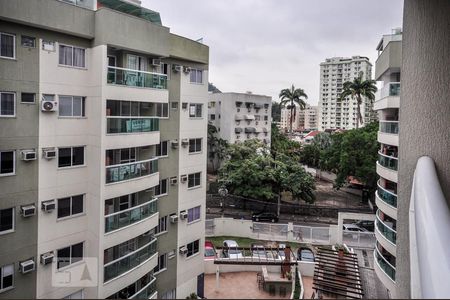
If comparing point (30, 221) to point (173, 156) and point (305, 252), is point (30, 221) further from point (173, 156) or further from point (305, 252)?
point (305, 252)

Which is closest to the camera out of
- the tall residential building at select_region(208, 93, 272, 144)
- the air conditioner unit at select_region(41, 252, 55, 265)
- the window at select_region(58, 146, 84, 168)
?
the air conditioner unit at select_region(41, 252, 55, 265)

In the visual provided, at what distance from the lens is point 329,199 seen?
98.4ft

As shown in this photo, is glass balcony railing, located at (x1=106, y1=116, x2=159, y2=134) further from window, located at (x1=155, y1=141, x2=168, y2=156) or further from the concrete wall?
the concrete wall

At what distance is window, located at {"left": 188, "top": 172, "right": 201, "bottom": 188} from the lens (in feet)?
42.1

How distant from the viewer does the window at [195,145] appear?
41.4ft

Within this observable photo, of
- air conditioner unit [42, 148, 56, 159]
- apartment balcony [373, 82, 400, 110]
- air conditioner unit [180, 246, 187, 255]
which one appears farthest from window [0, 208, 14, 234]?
apartment balcony [373, 82, 400, 110]

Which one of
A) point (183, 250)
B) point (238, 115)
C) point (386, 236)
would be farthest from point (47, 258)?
point (238, 115)

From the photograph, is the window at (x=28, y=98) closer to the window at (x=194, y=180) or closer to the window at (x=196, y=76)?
the window at (x=196, y=76)

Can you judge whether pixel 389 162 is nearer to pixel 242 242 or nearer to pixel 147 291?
pixel 147 291

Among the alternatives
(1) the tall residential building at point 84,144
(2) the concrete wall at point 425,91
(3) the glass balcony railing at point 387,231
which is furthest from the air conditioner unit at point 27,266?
(3) the glass balcony railing at point 387,231

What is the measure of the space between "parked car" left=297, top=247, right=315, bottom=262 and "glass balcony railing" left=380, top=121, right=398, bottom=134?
25.9ft

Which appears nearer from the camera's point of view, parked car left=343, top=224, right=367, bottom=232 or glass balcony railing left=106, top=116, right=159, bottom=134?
glass balcony railing left=106, top=116, right=159, bottom=134

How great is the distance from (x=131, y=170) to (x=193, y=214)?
4.04m

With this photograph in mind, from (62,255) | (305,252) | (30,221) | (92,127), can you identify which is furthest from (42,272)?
(305,252)
